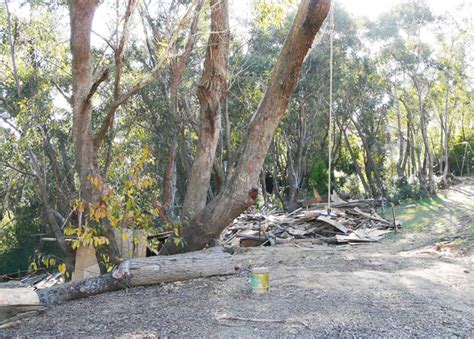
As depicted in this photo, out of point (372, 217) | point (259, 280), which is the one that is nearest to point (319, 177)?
point (372, 217)

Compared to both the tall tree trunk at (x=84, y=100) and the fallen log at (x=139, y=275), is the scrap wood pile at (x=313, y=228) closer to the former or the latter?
the fallen log at (x=139, y=275)

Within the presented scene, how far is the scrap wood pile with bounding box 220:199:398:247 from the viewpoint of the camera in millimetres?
13344

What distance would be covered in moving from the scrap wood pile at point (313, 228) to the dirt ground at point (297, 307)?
5.18 meters

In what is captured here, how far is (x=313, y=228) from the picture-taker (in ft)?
46.2

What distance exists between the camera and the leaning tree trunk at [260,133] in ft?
21.7

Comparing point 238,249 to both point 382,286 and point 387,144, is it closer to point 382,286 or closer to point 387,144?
point 382,286

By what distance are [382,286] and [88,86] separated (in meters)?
4.71

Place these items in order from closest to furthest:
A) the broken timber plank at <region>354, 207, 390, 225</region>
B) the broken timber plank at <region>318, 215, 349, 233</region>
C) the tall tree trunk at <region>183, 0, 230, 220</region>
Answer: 1. the tall tree trunk at <region>183, 0, 230, 220</region>
2. the broken timber plank at <region>318, 215, 349, 233</region>
3. the broken timber plank at <region>354, 207, 390, 225</region>

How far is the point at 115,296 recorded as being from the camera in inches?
239

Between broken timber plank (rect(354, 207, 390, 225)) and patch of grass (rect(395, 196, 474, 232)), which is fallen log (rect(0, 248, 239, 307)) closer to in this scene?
patch of grass (rect(395, 196, 474, 232))

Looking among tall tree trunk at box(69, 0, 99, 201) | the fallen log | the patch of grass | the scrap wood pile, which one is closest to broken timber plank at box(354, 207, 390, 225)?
the scrap wood pile

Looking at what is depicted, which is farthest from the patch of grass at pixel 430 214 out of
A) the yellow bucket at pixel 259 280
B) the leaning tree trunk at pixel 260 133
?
the yellow bucket at pixel 259 280

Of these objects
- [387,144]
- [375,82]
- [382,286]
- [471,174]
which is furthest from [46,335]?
[471,174]

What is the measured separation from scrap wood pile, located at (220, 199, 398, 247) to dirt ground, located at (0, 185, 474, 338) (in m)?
5.18
